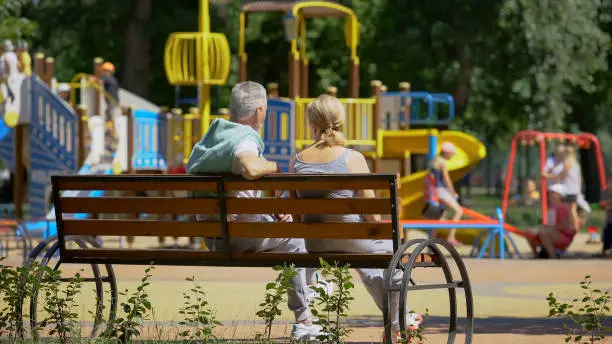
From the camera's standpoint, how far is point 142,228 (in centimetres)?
778

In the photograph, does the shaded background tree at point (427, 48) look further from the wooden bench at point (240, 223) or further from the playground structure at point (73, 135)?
the wooden bench at point (240, 223)

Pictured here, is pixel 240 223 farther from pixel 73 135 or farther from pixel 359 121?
pixel 359 121

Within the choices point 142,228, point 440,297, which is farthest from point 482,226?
point 142,228

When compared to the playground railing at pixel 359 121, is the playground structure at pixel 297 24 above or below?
above

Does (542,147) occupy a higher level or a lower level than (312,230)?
lower

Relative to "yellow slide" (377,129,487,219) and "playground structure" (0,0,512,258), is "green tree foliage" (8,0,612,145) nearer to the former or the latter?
"playground structure" (0,0,512,258)

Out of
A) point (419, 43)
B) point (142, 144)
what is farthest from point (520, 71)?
point (142, 144)

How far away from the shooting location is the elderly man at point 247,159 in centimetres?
751

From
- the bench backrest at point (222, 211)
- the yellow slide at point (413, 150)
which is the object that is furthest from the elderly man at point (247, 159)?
the yellow slide at point (413, 150)

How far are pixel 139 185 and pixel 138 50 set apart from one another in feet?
107

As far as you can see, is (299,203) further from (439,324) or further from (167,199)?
(439,324)

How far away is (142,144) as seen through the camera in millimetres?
24922

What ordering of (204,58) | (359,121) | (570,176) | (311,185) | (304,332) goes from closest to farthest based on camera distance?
1. (311,185)
2. (304,332)
3. (570,176)
4. (204,58)
5. (359,121)

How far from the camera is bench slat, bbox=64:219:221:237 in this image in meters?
7.64
